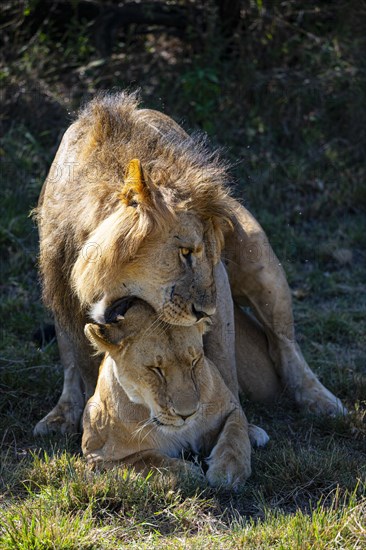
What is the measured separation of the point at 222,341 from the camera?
14.1ft

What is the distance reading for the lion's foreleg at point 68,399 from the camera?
174 inches

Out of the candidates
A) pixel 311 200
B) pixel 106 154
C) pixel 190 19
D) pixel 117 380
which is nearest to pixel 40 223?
pixel 106 154

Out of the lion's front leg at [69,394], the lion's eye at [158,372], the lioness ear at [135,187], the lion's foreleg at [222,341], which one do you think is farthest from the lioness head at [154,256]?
the lion's front leg at [69,394]

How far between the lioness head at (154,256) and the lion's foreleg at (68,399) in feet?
2.90

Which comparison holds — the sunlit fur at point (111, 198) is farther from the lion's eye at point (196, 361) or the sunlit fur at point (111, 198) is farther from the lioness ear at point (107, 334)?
the lion's eye at point (196, 361)

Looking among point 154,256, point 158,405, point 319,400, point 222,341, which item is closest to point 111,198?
point 154,256

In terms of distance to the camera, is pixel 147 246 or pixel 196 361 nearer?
pixel 147 246

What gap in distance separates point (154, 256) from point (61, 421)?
1.36 metres

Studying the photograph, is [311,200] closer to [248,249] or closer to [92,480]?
[248,249]

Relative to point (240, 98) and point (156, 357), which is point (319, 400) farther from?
point (240, 98)

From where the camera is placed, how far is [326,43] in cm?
781

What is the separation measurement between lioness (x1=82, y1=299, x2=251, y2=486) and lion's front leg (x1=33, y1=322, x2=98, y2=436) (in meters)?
0.30

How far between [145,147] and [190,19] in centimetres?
436

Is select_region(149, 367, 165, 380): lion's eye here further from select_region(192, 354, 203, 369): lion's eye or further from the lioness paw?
the lioness paw
